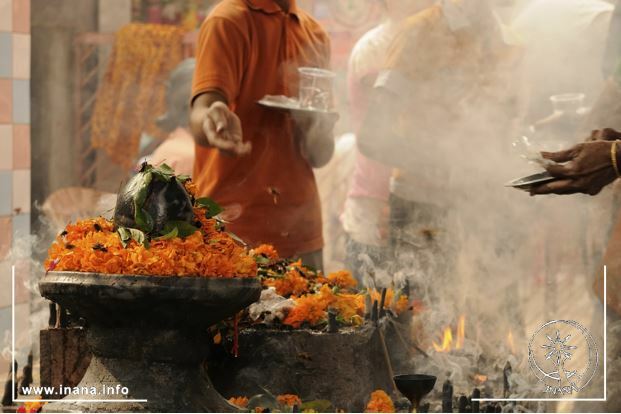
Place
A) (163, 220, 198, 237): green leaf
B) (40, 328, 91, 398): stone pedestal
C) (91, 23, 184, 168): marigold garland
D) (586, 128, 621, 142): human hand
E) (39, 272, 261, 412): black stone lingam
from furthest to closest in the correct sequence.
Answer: (91, 23, 184, 168): marigold garland → (40, 328, 91, 398): stone pedestal → (586, 128, 621, 142): human hand → (163, 220, 198, 237): green leaf → (39, 272, 261, 412): black stone lingam

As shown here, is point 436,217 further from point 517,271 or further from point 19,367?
point 19,367

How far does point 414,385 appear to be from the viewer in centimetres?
372

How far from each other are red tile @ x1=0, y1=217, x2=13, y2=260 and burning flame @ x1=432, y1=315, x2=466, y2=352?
1.97m

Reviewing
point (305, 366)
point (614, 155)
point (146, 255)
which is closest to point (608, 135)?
point (614, 155)

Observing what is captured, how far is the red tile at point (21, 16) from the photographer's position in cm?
529

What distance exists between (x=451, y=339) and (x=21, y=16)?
96.4 inches

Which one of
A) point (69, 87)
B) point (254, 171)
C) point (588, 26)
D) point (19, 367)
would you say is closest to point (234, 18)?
point (254, 171)

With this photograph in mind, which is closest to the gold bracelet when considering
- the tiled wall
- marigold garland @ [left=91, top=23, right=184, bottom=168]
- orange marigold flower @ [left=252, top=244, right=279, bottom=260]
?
orange marigold flower @ [left=252, top=244, right=279, bottom=260]

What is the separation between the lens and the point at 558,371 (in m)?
4.38

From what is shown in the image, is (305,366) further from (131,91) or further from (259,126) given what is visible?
(131,91)

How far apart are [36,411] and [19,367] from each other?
1.56m

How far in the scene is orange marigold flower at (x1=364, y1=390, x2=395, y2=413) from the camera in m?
3.92

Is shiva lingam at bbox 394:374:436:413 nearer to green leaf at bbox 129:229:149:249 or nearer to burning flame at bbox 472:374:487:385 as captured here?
burning flame at bbox 472:374:487:385

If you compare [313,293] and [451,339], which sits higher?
[313,293]
